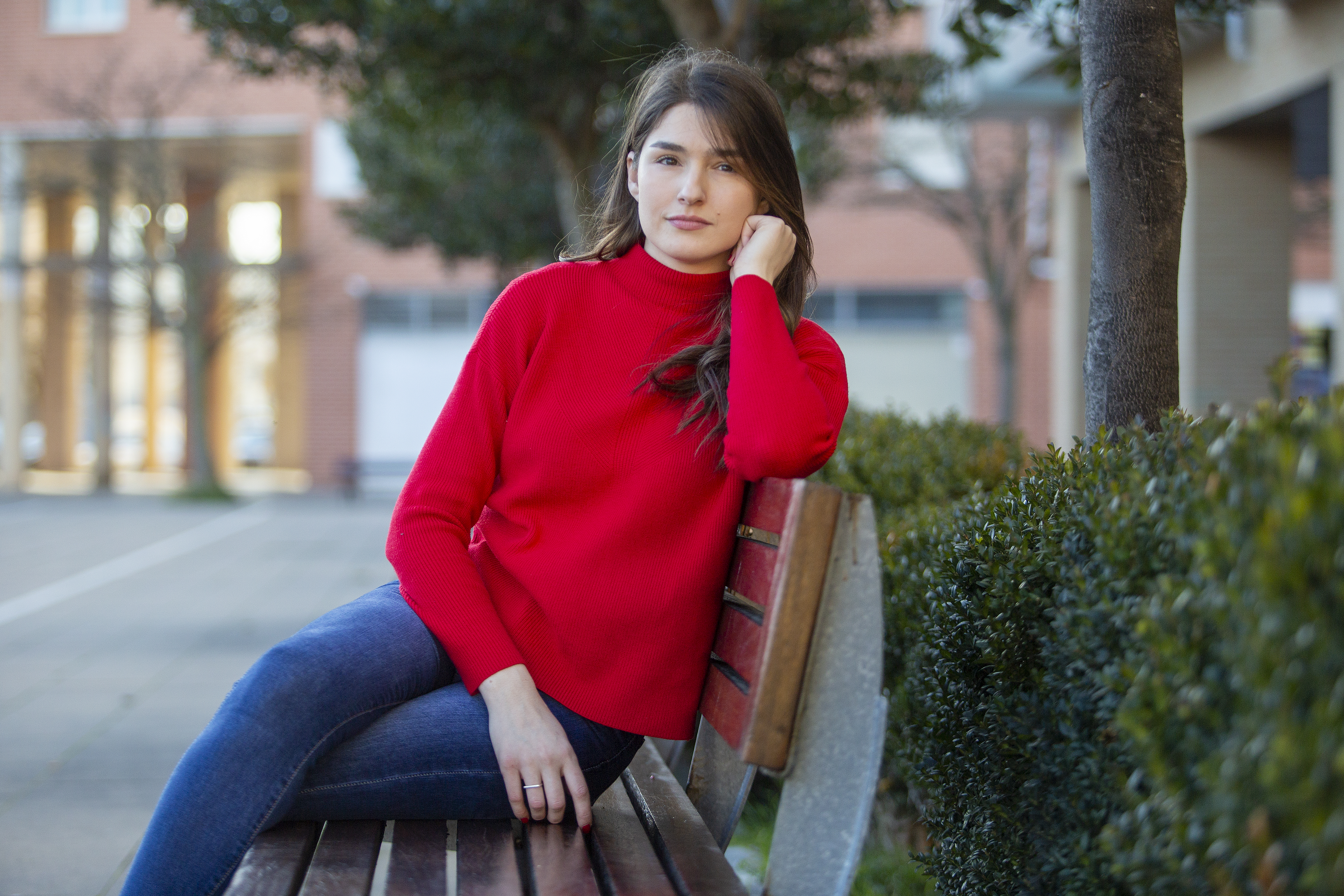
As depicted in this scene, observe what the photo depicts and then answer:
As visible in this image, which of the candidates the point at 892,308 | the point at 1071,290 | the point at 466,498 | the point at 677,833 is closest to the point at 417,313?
the point at 892,308

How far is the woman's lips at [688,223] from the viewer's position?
204cm

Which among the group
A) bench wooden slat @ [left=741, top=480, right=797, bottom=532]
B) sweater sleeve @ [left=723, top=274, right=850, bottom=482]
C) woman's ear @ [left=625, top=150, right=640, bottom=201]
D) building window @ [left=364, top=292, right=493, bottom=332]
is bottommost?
bench wooden slat @ [left=741, top=480, right=797, bottom=532]

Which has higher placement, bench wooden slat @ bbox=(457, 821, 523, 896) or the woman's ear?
the woman's ear

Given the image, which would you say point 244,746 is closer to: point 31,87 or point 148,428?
point 31,87

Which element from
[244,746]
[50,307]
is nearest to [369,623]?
[244,746]

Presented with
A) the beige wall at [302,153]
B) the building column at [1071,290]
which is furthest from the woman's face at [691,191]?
the beige wall at [302,153]

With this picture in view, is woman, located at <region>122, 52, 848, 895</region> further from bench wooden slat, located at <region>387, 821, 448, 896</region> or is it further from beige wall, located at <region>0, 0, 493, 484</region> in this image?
beige wall, located at <region>0, 0, 493, 484</region>

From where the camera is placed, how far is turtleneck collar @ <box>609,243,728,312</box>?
82.7 inches

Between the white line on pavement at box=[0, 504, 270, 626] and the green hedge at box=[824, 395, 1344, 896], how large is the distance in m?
7.00

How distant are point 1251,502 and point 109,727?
15.9 ft

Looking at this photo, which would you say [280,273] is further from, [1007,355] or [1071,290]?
[1071,290]

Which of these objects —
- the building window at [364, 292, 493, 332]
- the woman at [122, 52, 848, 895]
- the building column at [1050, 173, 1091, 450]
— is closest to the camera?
the woman at [122, 52, 848, 895]

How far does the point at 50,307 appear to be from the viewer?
24203 millimetres

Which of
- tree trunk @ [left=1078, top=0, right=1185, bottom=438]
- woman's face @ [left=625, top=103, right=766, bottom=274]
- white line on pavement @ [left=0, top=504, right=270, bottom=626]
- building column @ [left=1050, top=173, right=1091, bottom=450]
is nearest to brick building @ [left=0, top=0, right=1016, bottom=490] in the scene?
white line on pavement @ [left=0, top=504, right=270, bottom=626]
